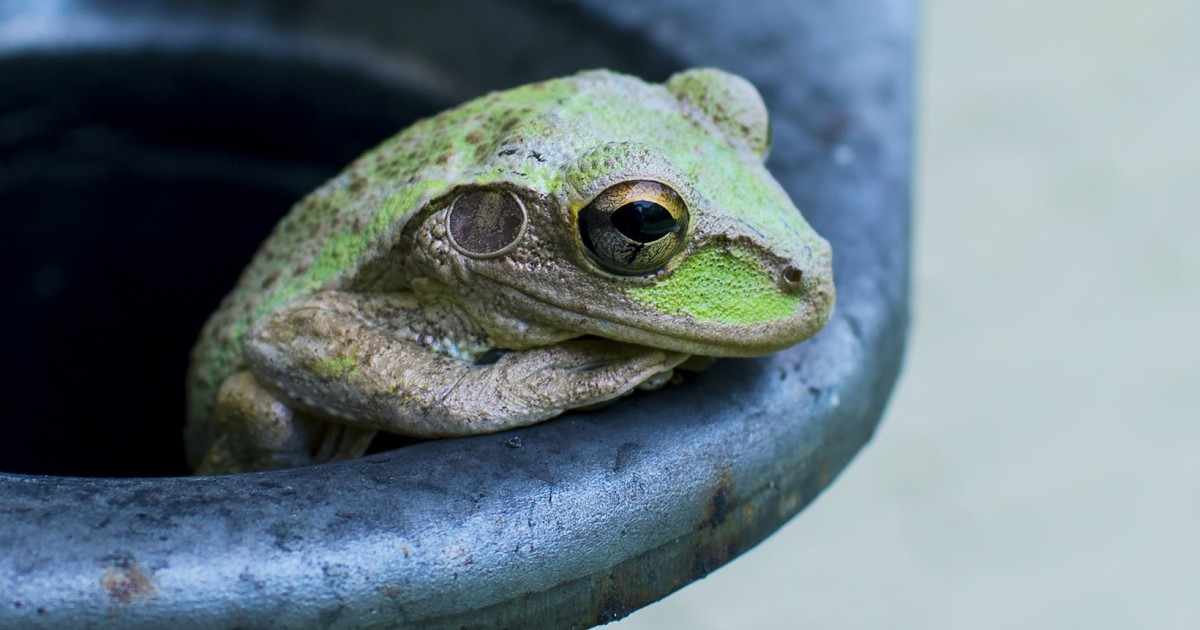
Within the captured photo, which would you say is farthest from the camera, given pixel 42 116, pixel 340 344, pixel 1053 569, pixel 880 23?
pixel 1053 569

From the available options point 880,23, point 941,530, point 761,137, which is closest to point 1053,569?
point 941,530

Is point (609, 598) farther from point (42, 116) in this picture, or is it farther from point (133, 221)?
point (42, 116)

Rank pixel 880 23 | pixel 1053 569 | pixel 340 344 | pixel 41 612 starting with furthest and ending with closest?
pixel 1053 569 < pixel 880 23 < pixel 340 344 < pixel 41 612

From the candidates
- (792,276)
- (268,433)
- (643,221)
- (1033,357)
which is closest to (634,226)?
(643,221)

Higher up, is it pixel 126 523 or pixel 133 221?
pixel 133 221

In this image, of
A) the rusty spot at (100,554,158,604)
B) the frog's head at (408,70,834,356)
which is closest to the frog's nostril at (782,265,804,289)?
the frog's head at (408,70,834,356)

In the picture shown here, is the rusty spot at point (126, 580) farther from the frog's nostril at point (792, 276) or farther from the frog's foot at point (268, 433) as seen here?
the frog's nostril at point (792, 276)

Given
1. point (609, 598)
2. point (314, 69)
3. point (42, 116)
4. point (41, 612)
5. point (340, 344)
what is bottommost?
point (41, 612)
